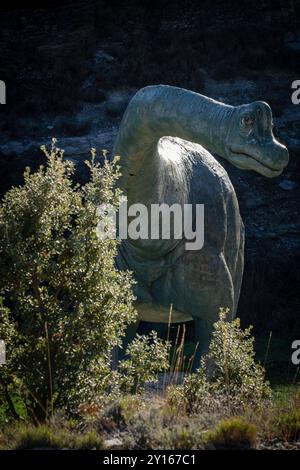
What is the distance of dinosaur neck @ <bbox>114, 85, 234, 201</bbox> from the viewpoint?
4.96 metres

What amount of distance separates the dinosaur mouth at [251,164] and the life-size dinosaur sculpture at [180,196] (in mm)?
173

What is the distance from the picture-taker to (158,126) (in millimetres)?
5648

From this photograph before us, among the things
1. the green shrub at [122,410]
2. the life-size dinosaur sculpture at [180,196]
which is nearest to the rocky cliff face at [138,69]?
the life-size dinosaur sculpture at [180,196]

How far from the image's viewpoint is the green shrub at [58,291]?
5703 mm

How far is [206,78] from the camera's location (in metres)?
19.5

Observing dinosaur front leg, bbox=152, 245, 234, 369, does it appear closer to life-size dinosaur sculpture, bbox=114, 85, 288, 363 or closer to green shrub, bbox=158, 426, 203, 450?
life-size dinosaur sculpture, bbox=114, 85, 288, 363

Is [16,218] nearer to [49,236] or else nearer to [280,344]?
A: [49,236]

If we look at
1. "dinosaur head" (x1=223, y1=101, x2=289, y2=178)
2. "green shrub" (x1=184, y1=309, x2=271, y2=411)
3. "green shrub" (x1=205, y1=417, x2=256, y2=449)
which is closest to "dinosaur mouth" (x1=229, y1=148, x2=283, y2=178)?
"dinosaur head" (x1=223, y1=101, x2=289, y2=178)

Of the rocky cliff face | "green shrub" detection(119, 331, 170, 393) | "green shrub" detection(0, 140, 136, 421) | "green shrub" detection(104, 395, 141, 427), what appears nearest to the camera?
"green shrub" detection(104, 395, 141, 427)

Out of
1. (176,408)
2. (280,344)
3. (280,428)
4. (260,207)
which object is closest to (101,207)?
(176,408)

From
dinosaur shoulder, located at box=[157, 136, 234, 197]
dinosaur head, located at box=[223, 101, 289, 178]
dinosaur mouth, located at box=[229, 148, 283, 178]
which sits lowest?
dinosaur shoulder, located at box=[157, 136, 234, 197]

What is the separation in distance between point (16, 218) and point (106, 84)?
14.0 meters

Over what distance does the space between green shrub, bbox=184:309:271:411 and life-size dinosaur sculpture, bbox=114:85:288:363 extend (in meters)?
0.56

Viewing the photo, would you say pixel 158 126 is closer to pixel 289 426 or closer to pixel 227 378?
pixel 227 378
